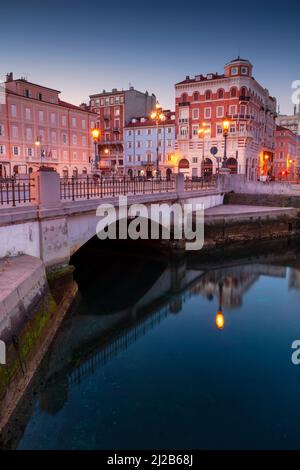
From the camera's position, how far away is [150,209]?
17.9 metres

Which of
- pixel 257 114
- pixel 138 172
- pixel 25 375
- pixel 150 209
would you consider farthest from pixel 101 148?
pixel 25 375

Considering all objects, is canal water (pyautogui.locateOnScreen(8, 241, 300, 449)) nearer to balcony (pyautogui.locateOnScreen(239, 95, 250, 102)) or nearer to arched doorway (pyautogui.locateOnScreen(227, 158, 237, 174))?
arched doorway (pyautogui.locateOnScreen(227, 158, 237, 174))

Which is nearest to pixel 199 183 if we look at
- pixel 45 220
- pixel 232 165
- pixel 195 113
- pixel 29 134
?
pixel 45 220

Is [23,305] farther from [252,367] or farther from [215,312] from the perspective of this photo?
[215,312]

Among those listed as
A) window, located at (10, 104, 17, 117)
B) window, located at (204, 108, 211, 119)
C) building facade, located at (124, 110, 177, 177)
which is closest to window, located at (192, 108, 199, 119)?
window, located at (204, 108, 211, 119)

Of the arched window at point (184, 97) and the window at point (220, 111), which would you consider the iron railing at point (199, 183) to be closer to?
the window at point (220, 111)

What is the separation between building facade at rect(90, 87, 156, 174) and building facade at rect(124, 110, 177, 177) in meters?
1.49

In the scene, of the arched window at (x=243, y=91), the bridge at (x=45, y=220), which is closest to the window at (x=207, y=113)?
the arched window at (x=243, y=91)

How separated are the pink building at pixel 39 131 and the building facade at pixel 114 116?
279 inches

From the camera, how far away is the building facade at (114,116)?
217 feet

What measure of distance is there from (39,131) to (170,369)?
49220 mm

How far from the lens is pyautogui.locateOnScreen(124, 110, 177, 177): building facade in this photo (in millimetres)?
61812

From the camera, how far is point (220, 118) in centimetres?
5059
